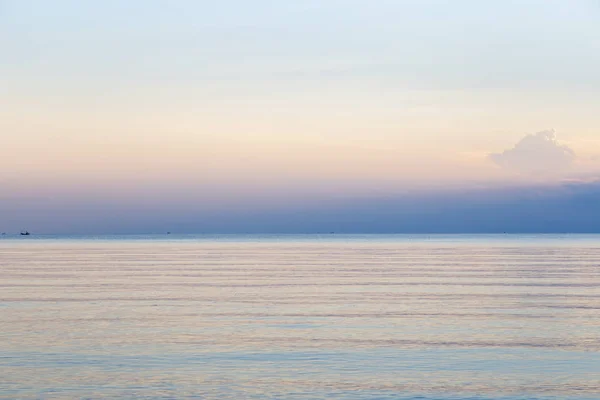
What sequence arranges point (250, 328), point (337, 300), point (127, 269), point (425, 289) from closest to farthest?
point (250, 328)
point (337, 300)
point (425, 289)
point (127, 269)

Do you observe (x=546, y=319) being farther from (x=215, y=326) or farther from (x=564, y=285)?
(x=564, y=285)

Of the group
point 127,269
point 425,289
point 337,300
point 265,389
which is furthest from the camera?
point 127,269

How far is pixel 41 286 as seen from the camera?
52281 mm

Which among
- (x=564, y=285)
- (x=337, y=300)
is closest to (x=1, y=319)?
(x=337, y=300)

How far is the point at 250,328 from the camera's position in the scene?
32.7 metres

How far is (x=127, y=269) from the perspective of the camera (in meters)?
73.8

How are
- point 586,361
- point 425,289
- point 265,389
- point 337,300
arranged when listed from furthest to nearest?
point 425,289
point 337,300
point 586,361
point 265,389

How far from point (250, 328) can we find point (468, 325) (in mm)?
9011

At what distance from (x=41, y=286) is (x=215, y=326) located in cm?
2304

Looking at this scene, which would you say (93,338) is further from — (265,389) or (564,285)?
(564,285)

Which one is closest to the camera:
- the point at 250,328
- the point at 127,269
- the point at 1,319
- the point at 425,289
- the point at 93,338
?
the point at 93,338

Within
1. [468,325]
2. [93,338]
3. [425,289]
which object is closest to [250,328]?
[93,338]

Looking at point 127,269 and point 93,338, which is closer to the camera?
point 93,338

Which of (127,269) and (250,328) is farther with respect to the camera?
(127,269)
